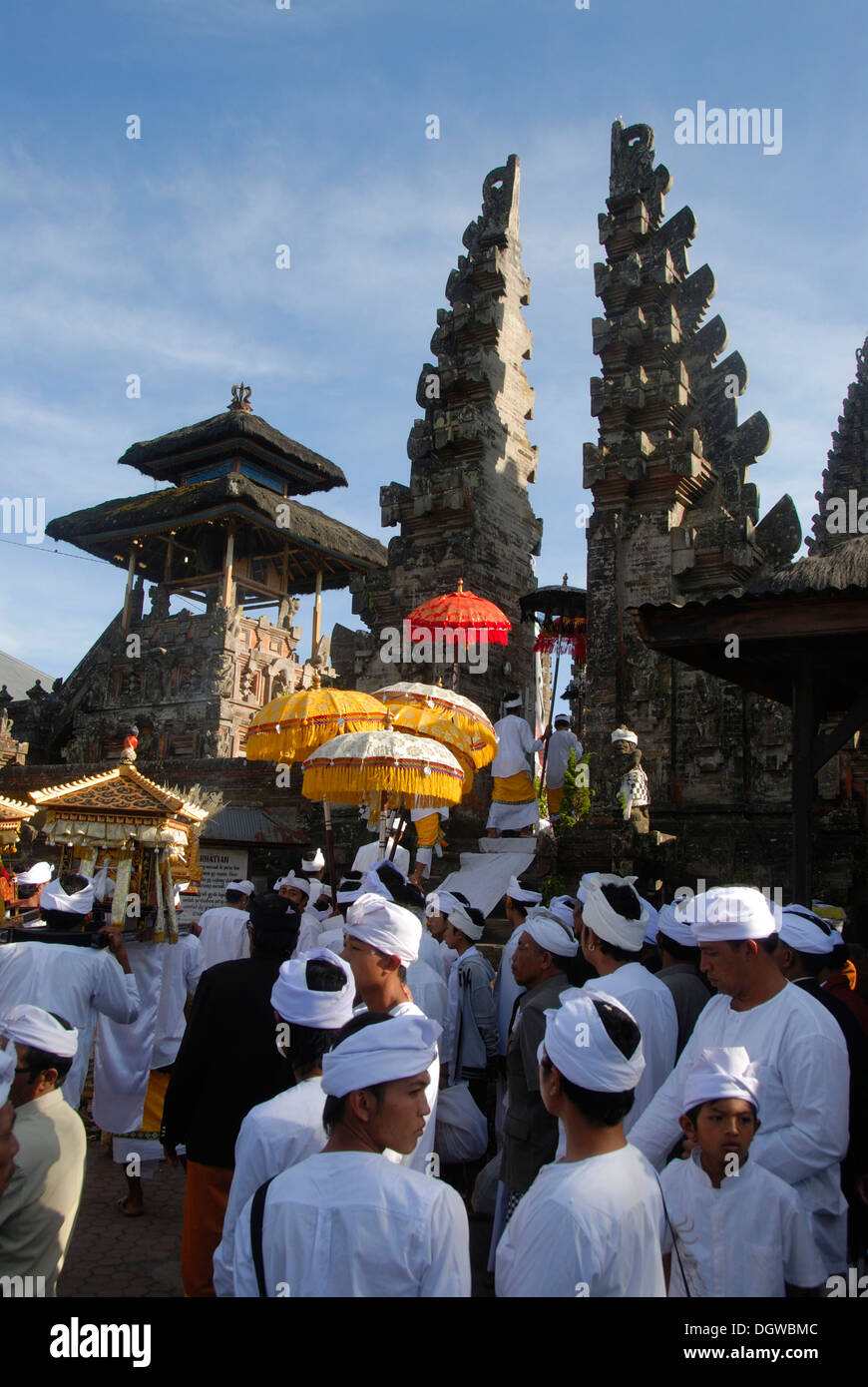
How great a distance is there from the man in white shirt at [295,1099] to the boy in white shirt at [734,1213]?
1093 millimetres

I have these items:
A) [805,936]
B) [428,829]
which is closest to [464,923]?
[805,936]

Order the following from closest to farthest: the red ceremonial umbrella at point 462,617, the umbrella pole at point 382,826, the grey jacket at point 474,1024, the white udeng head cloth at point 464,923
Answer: the grey jacket at point 474,1024 < the white udeng head cloth at point 464,923 < the umbrella pole at point 382,826 < the red ceremonial umbrella at point 462,617

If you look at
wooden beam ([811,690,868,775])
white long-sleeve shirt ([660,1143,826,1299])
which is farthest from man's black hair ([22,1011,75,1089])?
wooden beam ([811,690,868,775])

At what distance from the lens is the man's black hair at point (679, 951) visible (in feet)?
15.8

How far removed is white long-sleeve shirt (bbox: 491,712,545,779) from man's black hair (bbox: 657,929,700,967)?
7.01 metres

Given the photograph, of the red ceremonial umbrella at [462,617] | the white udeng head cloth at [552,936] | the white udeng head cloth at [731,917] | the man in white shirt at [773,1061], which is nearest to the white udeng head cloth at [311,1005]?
the man in white shirt at [773,1061]

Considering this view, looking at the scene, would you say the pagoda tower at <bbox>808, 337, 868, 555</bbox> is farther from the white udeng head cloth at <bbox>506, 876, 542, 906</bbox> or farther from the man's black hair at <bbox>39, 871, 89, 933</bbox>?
the man's black hair at <bbox>39, 871, 89, 933</bbox>

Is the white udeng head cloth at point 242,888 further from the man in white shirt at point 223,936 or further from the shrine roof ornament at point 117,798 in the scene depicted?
the shrine roof ornament at point 117,798

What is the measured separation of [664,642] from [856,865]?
3.07m

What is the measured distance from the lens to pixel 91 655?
2636 cm

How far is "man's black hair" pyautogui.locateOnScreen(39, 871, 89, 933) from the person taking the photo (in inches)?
201
